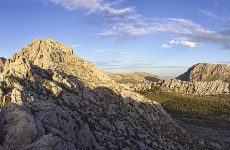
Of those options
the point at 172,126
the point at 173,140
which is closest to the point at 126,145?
the point at 173,140

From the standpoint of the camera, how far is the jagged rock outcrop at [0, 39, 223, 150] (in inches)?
1387

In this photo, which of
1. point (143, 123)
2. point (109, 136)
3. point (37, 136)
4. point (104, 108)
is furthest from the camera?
point (143, 123)

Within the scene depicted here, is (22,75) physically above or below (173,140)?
above

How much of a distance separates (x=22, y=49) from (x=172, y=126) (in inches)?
2360

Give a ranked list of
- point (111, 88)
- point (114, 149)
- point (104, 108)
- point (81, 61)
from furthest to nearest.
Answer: point (81, 61) < point (111, 88) < point (104, 108) < point (114, 149)

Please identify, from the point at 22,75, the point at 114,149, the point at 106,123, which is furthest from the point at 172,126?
the point at 22,75

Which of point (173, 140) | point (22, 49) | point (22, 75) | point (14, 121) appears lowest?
point (173, 140)

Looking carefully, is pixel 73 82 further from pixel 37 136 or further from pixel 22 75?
pixel 37 136

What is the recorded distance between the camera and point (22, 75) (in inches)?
2375

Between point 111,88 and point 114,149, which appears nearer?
point 114,149

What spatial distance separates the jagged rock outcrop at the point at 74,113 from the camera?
3522 cm

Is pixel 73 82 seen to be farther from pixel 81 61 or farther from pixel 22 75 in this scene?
pixel 81 61

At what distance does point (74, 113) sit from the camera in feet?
178

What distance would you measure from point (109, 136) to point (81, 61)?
127 feet
